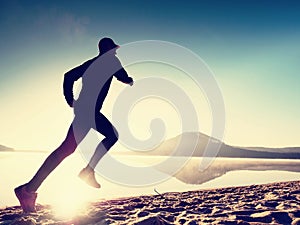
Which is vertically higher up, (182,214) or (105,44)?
(105,44)

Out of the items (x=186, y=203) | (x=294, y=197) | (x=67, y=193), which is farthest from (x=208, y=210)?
(x=67, y=193)

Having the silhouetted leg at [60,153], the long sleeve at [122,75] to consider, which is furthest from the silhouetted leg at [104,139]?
the long sleeve at [122,75]

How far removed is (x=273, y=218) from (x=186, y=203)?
1.54m

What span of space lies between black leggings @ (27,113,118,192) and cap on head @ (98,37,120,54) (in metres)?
0.99

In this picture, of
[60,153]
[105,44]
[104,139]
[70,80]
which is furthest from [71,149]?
[105,44]

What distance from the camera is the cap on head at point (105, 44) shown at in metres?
4.54

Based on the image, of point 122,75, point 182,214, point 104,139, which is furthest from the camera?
point 122,75

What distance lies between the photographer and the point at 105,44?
179 inches

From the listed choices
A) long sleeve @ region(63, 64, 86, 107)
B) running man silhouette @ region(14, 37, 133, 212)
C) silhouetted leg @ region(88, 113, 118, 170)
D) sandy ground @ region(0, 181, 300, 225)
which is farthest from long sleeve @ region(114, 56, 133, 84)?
sandy ground @ region(0, 181, 300, 225)

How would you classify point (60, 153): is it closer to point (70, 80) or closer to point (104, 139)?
point (104, 139)

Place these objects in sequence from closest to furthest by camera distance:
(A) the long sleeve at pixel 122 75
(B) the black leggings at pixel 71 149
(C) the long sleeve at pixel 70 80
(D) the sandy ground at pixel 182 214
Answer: (D) the sandy ground at pixel 182 214
(B) the black leggings at pixel 71 149
(C) the long sleeve at pixel 70 80
(A) the long sleeve at pixel 122 75

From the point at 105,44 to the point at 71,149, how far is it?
1.63m

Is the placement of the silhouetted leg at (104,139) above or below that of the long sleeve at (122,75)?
below

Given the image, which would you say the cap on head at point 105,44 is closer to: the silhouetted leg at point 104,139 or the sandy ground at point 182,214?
the silhouetted leg at point 104,139
